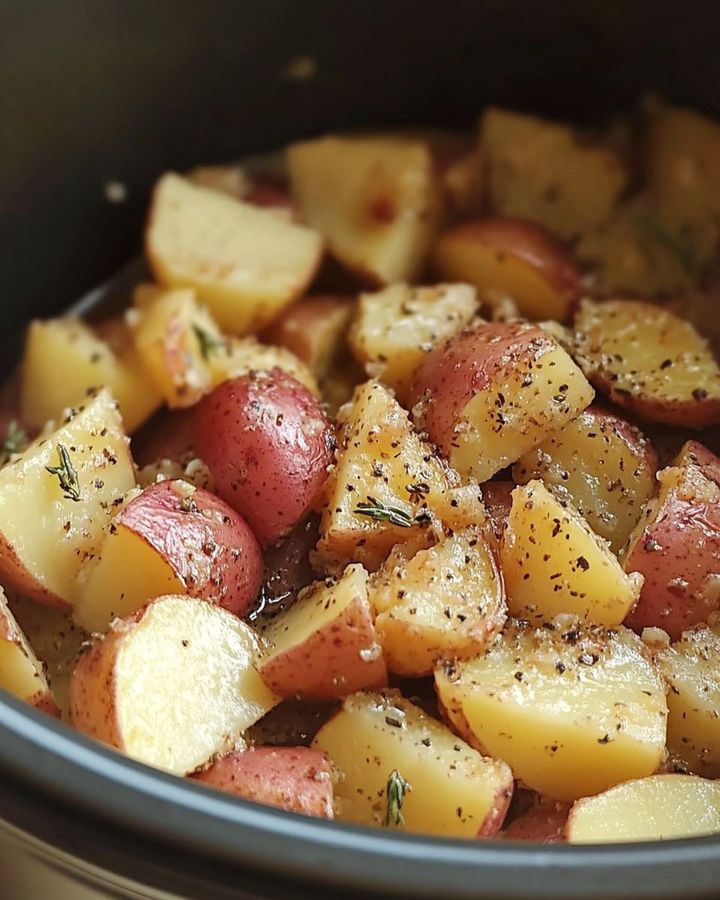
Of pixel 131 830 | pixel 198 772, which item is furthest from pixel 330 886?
pixel 198 772

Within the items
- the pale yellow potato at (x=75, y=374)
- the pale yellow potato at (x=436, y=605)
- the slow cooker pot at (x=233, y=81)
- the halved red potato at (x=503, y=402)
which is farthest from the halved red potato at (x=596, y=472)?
the slow cooker pot at (x=233, y=81)

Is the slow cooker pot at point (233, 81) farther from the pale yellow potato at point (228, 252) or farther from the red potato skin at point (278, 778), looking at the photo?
the red potato skin at point (278, 778)

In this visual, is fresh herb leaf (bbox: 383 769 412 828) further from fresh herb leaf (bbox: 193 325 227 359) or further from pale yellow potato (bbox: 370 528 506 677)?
fresh herb leaf (bbox: 193 325 227 359)

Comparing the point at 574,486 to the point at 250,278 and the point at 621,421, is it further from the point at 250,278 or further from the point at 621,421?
the point at 250,278

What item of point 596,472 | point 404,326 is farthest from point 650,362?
point 404,326

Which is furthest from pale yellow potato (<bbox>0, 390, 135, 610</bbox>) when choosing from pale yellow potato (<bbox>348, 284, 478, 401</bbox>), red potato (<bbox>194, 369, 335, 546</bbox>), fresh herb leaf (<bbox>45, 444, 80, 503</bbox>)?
pale yellow potato (<bbox>348, 284, 478, 401</bbox>)
